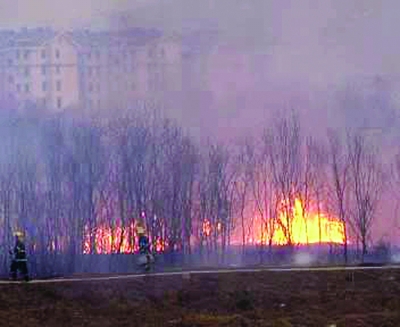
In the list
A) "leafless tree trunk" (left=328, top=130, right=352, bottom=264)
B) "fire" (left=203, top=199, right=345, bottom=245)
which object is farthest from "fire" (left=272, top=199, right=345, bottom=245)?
"leafless tree trunk" (left=328, top=130, right=352, bottom=264)

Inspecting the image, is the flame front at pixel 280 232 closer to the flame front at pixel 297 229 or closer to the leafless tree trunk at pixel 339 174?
the flame front at pixel 297 229

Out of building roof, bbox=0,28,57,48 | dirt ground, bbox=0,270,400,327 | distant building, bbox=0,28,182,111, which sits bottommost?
dirt ground, bbox=0,270,400,327

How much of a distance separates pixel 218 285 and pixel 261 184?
26813 millimetres

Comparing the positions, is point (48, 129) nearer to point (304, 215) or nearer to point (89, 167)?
point (89, 167)

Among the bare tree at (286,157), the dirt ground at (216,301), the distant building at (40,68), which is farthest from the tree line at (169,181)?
the dirt ground at (216,301)

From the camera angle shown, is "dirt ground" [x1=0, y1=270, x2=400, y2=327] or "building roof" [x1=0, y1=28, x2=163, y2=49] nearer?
"dirt ground" [x1=0, y1=270, x2=400, y2=327]

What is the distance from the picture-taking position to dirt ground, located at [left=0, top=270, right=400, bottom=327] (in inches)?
875

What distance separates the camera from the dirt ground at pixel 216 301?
72.9 ft

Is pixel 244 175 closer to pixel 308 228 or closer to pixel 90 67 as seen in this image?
pixel 308 228

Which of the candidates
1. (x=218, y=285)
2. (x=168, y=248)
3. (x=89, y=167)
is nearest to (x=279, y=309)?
(x=218, y=285)

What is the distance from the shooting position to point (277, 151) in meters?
52.0

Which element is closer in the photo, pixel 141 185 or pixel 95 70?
pixel 141 185

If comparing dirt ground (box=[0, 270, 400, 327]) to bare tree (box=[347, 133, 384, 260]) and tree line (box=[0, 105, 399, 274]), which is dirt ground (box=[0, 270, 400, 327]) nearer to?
tree line (box=[0, 105, 399, 274])

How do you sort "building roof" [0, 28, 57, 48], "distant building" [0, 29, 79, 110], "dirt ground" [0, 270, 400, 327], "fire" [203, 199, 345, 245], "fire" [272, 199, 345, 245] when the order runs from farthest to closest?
"distant building" [0, 29, 79, 110] < "building roof" [0, 28, 57, 48] < "fire" [272, 199, 345, 245] < "fire" [203, 199, 345, 245] < "dirt ground" [0, 270, 400, 327]
